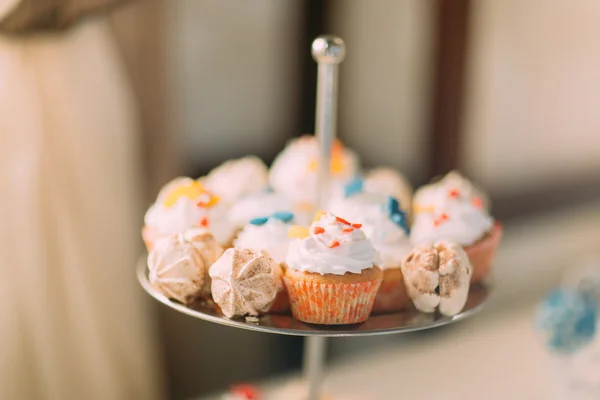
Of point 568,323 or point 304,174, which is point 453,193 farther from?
point 568,323

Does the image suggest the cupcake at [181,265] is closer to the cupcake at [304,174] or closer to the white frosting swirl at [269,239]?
the white frosting swirl at [269,239]

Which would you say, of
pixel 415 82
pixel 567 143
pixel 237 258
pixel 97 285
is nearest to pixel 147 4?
pixel 97 285

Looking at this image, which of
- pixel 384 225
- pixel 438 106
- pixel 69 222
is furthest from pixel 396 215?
pixel 438 106

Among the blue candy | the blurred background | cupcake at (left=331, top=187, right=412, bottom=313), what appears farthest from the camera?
the blurred background

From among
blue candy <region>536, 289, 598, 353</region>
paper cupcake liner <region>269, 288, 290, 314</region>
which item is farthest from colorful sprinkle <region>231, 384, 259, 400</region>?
blue candy <region>536, 289, 598, 353</region>

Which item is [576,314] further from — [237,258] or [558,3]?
[558,3]

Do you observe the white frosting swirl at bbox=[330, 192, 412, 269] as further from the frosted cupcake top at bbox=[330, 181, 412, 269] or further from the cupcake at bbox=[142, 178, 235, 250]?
the cupcake at bbox=[142, 178, 235, 250]

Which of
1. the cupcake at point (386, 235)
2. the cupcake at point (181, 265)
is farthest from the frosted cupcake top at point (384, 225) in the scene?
the cupcake at point (181, 265)
